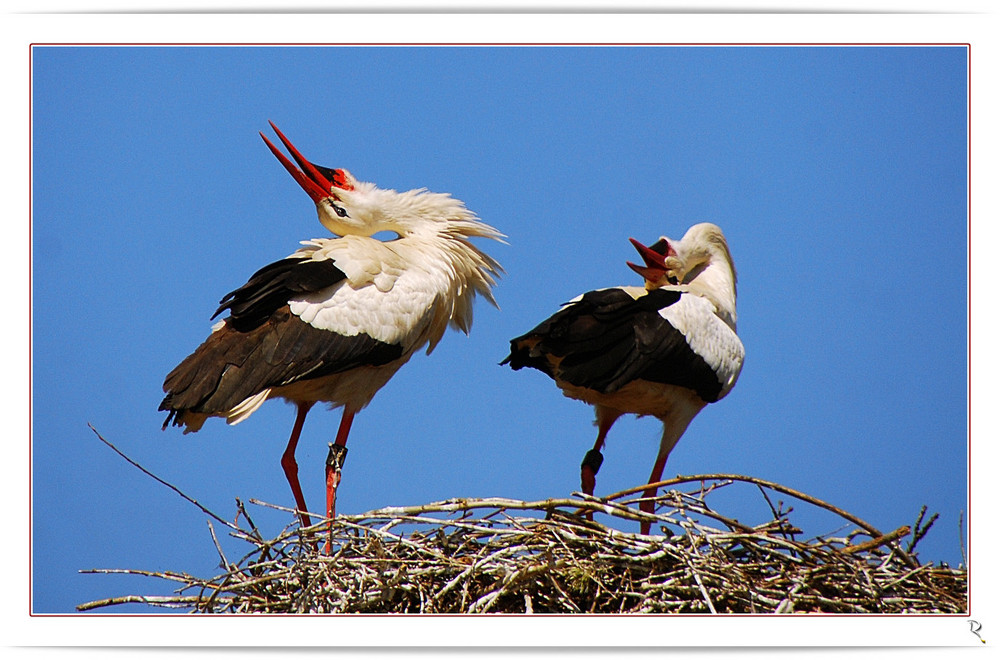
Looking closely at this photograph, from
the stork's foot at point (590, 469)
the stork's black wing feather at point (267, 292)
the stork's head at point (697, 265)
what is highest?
the stork's head at point (697, 265)

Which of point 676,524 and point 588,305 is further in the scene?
point 588,305

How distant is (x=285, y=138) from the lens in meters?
5.96

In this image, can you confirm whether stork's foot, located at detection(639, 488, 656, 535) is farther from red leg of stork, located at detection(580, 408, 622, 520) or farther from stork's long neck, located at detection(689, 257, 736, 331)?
stork's long neck, located at detection(689, 257, 736, 331)

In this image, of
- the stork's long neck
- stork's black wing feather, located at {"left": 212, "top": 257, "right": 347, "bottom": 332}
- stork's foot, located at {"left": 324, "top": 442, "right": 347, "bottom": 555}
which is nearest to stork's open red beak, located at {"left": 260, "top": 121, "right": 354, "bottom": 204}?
stork's black wing feather, located at {"left": 212, "top": 257, "right": 347, "bottom": 332}

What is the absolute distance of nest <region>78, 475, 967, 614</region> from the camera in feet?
14.3

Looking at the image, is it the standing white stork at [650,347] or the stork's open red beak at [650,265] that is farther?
the stork's open red beak at [650,265]

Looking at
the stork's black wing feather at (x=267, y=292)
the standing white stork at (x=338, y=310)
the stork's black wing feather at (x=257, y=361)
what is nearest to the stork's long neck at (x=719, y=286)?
the standing white stork at (x=338, y=310)

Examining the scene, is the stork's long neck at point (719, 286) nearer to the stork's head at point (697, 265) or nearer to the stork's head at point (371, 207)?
the stork's head at point (697, 265)

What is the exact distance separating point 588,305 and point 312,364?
1110mm

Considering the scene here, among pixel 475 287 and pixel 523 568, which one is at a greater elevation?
pixel 475 287

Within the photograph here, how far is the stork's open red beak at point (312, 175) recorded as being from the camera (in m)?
5.92

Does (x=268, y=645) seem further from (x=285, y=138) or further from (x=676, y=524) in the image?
(x=285, y=138)

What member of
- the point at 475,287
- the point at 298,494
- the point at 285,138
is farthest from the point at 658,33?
the point at 298,494

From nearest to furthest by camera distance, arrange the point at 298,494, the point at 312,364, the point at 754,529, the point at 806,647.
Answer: the point at 806,647
the point at 754,529
the point at 312,364
the point at 298,494
